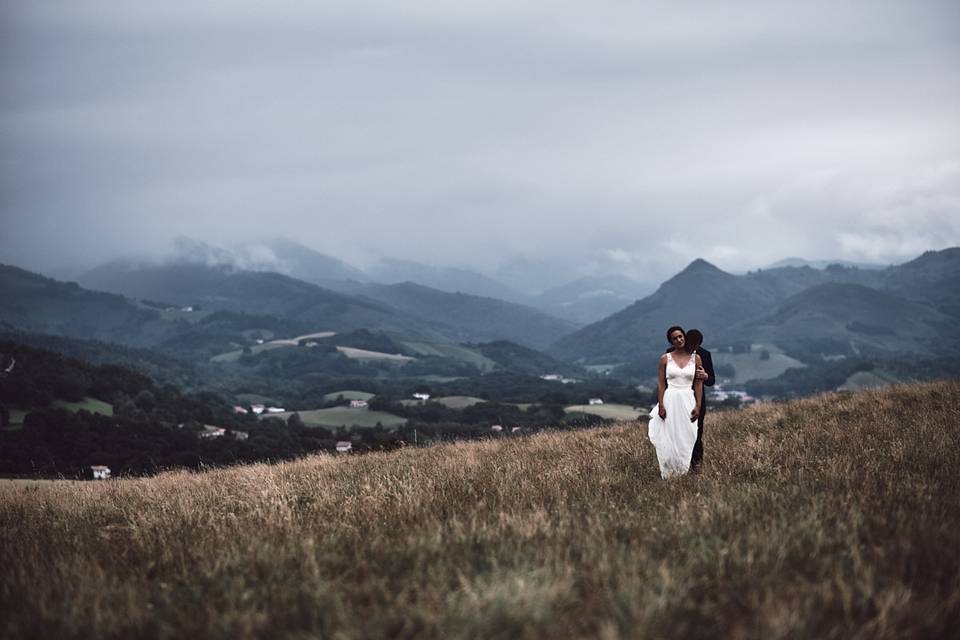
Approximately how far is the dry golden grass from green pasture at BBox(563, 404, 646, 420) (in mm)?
151671

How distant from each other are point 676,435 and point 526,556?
4998 mm

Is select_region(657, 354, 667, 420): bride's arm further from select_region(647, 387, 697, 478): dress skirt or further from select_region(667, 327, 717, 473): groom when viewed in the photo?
select_region(667, 327, 717, 473): groom

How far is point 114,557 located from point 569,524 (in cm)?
444

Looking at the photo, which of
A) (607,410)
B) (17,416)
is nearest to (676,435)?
(607,410)

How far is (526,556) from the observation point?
5305 millimetres

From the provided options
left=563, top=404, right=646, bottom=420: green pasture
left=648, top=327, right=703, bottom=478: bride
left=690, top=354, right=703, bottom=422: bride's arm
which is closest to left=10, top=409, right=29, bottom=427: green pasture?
left=563, top=404, right=646, bottom=420: green pasture

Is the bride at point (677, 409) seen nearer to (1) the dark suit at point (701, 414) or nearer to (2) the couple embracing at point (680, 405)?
(2) the couple embracing at point (680, 405)

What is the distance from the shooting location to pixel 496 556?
17.7ft

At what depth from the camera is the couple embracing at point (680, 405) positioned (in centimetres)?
962

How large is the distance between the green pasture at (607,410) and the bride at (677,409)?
149799 millimetres

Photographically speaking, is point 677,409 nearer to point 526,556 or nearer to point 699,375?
point 699,375

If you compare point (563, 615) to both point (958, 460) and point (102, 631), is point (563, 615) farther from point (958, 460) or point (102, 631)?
point (958, 460)

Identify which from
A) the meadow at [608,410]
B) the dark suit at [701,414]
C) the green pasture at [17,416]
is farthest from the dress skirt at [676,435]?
the green pasture at [17,416]

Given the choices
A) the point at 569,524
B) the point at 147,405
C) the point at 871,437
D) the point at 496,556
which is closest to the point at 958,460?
the point at 871,437
